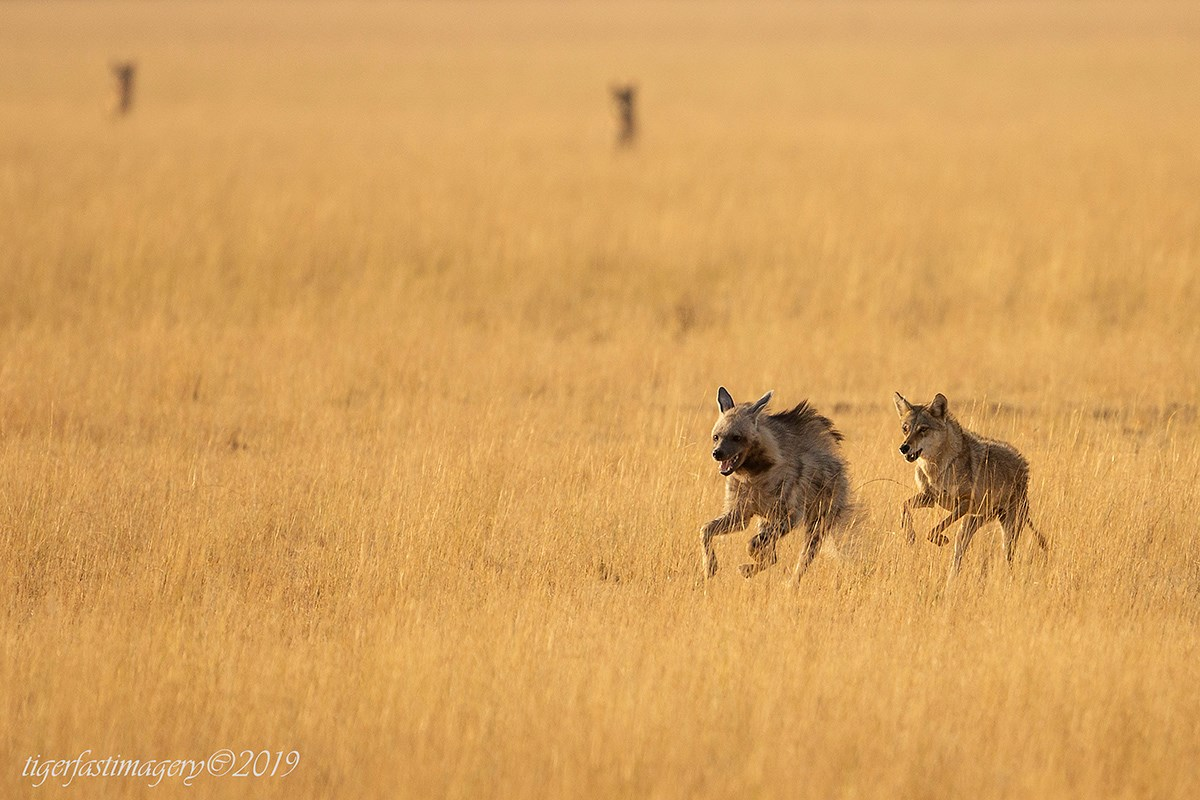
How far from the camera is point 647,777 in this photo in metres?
5.05

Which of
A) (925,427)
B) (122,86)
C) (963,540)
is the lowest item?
(963,540)

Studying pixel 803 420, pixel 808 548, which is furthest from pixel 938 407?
pixel 808 548

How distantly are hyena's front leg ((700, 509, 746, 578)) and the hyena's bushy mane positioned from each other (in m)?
0.61

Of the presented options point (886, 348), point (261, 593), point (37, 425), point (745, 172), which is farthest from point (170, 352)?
point (745, 172)

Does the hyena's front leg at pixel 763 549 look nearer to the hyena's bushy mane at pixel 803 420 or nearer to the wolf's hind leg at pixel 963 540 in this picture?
the hyena's bushy mane at pixel 803 420

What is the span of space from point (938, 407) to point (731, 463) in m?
1.09

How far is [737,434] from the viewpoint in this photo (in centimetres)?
728

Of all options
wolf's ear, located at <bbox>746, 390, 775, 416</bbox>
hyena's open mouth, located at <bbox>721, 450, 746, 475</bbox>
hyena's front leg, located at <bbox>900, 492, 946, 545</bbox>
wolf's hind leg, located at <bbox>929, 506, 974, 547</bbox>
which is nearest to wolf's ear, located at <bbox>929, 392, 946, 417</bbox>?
hyena's front leg, located at <bbox>900, 492, 946, 545</bbox>

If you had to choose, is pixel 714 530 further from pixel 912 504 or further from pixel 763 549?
pixel 912 504

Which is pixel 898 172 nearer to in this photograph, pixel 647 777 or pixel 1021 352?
pixel 1021 352

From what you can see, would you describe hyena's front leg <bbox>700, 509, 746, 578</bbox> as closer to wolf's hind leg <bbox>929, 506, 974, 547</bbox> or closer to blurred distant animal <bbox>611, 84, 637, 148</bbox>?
wolf's hind leg <bbox>929, 506, 974, 547</bbox>

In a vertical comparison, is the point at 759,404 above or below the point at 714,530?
above

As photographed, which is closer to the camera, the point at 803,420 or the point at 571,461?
the point at 803,420

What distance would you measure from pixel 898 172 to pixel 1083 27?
6357 centimetres
